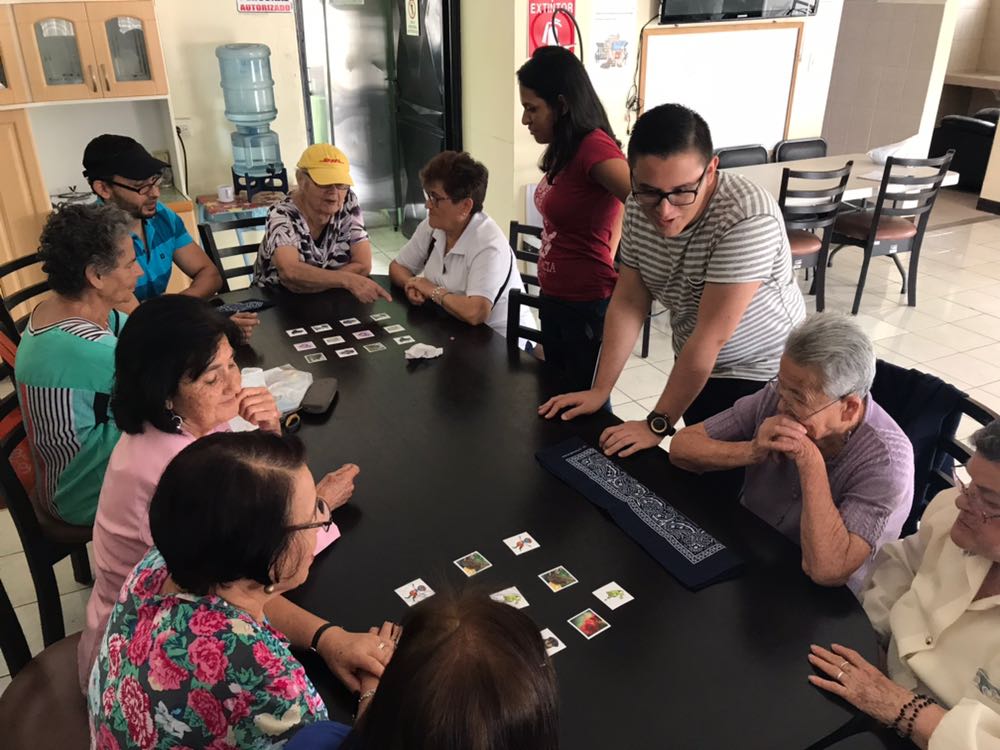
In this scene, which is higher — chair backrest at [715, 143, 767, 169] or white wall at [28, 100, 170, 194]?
white wall at [28, 100, 170, 194]

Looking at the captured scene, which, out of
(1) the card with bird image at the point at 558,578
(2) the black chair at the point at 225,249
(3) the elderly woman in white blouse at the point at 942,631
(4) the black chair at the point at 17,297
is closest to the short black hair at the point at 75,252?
(4) the black chair at the point at 17,297

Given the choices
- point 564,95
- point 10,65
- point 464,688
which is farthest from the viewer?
point 10,65

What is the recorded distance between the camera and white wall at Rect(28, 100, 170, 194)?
4684mm

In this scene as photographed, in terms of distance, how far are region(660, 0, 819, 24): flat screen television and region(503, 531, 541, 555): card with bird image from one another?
473cm

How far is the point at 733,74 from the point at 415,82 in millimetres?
2481

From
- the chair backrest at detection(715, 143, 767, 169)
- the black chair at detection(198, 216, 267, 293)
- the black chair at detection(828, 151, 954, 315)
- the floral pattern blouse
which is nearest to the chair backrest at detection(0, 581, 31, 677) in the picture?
the floral pattern blouse

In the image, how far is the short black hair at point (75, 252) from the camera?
224cm

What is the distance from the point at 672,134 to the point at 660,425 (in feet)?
2.44

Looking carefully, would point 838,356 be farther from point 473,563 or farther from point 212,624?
point 212,624

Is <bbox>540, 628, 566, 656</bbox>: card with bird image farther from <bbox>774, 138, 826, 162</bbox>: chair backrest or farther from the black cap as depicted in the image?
Result: <bbox>774, 138, 826, 162</bbox>: chair backrest

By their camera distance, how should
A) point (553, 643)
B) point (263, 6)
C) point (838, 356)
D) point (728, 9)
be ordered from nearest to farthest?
point (553, 643)
point (838, 356)
point (263, 6)
point (728, 9)

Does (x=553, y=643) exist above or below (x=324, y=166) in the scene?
below

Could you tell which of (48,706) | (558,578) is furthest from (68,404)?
(558,578)

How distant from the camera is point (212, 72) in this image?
5.07 m
